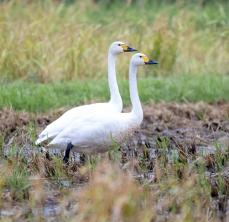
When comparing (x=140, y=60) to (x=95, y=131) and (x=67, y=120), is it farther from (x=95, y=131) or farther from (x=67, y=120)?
(x=95, y=131)

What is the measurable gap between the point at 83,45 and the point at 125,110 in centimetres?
235

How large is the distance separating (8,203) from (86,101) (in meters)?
4.88

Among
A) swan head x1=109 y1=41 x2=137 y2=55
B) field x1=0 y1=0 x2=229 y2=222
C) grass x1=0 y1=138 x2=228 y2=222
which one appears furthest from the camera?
swan head x1=109 y1=41 x2=137 y2=55

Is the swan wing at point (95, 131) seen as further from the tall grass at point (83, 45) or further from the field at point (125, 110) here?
the tall grass at point (83, 45)

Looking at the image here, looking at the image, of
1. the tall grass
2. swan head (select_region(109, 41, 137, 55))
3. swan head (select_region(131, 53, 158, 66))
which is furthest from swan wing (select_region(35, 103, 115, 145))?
the tall grass

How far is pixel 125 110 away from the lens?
11594mm

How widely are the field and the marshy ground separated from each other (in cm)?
1

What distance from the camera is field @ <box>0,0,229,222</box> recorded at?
670cm

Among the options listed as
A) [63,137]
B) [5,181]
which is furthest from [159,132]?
[5,181]

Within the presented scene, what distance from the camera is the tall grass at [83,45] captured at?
13.3 m

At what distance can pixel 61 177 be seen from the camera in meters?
7.98

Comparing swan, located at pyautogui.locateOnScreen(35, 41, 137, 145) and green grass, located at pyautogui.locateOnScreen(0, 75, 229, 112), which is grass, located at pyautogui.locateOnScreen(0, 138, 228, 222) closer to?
swan, located at pyautogui.locateOnScreen(35, 41, 137, 145)

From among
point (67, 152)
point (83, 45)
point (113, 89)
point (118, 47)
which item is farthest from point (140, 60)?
point (83, 45)

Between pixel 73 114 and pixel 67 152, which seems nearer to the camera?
pixel 67 152
